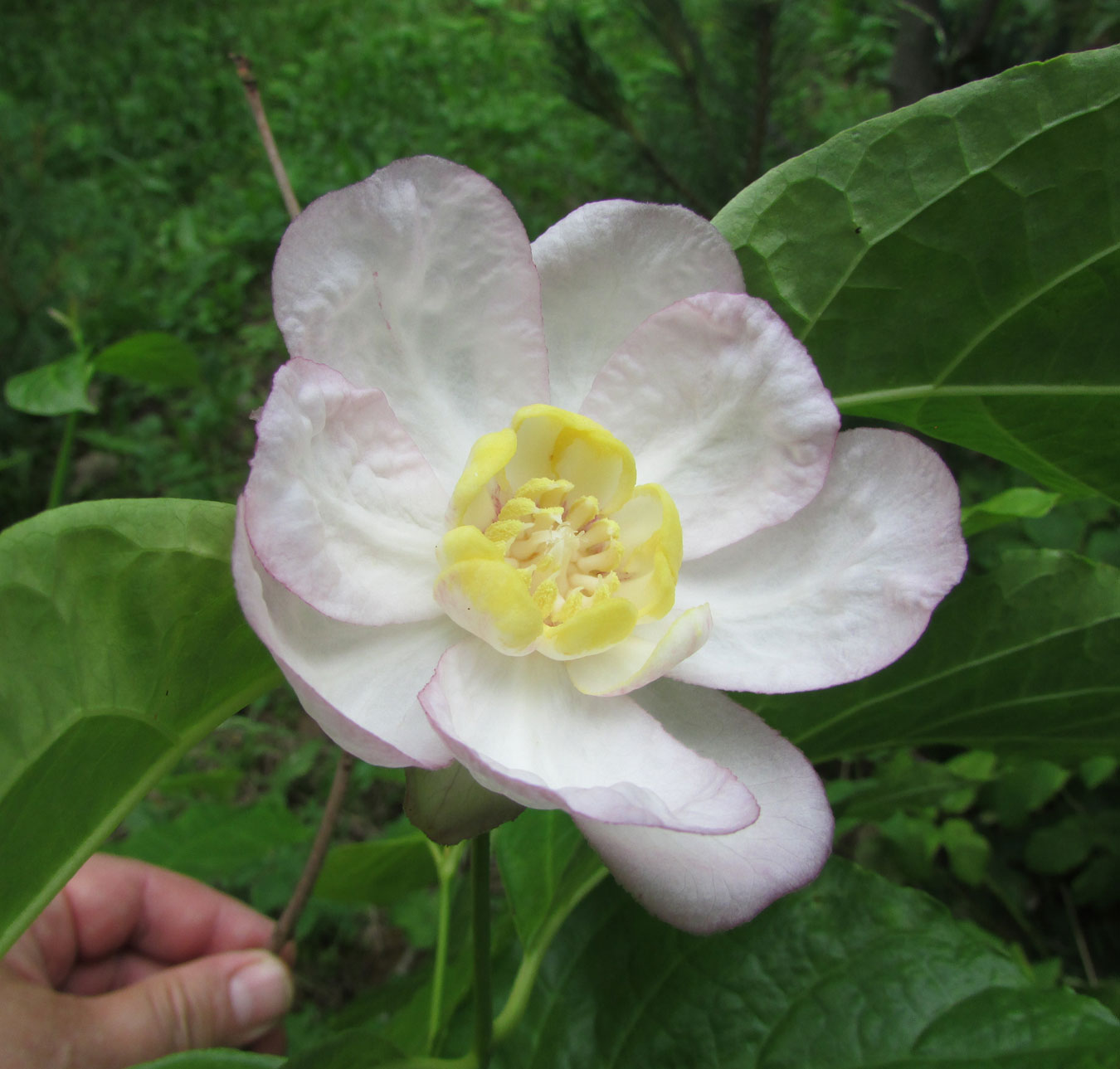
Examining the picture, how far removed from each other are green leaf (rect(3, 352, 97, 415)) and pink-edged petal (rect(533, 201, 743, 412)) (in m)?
1.10

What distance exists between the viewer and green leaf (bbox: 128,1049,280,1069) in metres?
0.84

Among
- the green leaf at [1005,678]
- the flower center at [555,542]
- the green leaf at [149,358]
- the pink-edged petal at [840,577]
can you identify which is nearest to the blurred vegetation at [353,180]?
the green leaf at [1005,678]

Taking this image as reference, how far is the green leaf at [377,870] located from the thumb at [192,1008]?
0.40ft

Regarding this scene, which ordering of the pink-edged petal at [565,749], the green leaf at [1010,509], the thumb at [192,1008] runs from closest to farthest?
the pink-edged petal at [565,749] < the green leaf at [1010,509] < the thumb at [192,1008]

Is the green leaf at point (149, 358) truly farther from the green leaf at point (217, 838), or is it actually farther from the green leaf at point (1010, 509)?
the green leaf at point (1010, 509)

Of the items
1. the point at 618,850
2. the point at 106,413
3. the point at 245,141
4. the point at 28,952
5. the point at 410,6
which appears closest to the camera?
the point at 618,850

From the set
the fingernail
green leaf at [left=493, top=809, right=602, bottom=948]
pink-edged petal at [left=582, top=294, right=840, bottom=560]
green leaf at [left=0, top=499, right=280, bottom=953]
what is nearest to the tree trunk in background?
pink-edged petal at [left=582, top=294, right=840, bottom=560]

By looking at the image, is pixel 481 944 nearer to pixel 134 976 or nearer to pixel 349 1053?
pixel 349 1053

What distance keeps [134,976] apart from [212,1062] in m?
0.83

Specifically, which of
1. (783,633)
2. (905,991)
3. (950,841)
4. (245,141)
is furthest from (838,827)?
(245,141)

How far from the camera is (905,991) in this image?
2.79 feet

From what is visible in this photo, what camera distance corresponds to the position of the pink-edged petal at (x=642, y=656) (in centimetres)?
64

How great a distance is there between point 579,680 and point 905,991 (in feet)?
1.44

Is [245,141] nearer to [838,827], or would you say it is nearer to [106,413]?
[106,413]
